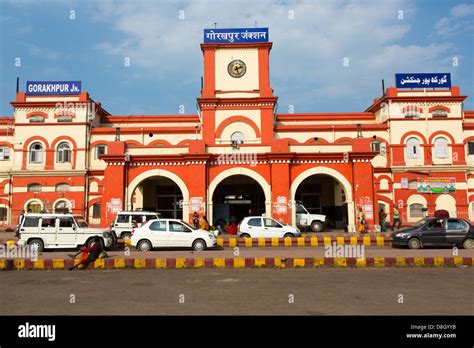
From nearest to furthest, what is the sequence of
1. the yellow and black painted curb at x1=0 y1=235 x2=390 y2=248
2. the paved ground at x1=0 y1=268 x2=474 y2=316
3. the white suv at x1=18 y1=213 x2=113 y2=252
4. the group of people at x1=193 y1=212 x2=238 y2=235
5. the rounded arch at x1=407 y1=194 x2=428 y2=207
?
1. the paved ground at x1=0 y1=268 x2=474 y2=316
2. the white suv at x1=18 y1=213 x2=113 y2=252
3. the yellow and black painted curb at x1=0 y1=235 x2=390 y2=248
4. the group of people at x1=193 y1=212 x2=238 y2=235
5. the rounded arch at x1=407 y1=194 x2=428 y2=207

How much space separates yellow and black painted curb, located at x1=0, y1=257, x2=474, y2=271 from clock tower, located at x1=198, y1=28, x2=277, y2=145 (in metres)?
16.6

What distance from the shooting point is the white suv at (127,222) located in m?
21.2

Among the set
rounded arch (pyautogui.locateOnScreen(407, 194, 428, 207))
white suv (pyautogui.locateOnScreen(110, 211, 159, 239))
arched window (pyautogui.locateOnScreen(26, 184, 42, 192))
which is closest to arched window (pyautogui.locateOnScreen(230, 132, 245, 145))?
white suv (pyautogui.locateOnScreen(110, 211, 159, 239))

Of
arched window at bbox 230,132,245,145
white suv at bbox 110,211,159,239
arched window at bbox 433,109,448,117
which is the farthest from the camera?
arched window at bbox 433,109,448,117

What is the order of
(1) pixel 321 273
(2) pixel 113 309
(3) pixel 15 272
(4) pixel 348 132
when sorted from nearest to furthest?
(2) pixel 113 309 → (1) pixel 321 273 → (3) pixel 15 272 → (4) pixel 348 132

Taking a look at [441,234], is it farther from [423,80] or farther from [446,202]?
[423,80]

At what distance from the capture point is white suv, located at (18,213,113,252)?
17609mm

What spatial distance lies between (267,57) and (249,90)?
2871mm

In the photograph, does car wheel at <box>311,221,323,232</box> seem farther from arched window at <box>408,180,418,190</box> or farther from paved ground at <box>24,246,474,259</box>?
arched window at <box>408,180,418,190</box>

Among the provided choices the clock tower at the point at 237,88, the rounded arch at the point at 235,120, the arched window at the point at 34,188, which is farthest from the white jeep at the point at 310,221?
the arched window at the point at 34,188

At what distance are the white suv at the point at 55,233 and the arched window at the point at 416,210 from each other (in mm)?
24367
